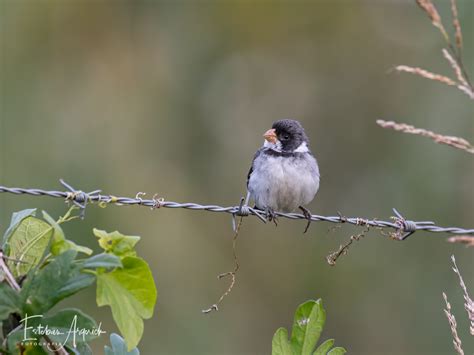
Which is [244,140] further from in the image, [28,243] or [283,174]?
[28,243]

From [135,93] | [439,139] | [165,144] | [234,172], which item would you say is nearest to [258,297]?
[234,172]

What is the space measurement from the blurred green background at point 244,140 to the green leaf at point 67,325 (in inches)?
341

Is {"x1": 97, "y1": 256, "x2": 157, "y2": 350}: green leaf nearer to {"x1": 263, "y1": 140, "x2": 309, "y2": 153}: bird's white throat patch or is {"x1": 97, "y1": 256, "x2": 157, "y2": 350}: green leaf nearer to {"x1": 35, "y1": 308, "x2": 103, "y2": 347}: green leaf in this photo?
{"x1": 35, "y1": 308, "x2": 103, "y2": 347}: green leaf

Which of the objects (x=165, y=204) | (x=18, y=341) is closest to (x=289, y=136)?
(x=165, y=204)

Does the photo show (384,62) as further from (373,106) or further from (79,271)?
(79,271)

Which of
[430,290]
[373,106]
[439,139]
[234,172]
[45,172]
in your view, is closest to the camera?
[439,139]

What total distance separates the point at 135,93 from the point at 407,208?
4412mm

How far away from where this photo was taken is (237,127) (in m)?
12.7

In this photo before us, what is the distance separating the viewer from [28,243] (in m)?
1.84

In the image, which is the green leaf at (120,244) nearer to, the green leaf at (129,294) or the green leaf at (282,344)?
the green leaf at (129,294)

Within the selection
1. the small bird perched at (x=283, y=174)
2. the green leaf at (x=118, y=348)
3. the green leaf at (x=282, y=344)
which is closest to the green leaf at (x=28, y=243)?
the green leaf at (x=118, y=348)

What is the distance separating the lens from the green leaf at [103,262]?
1684 mm

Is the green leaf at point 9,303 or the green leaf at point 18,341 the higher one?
the green leaf at point 9,303

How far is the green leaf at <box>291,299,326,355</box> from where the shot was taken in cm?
200
